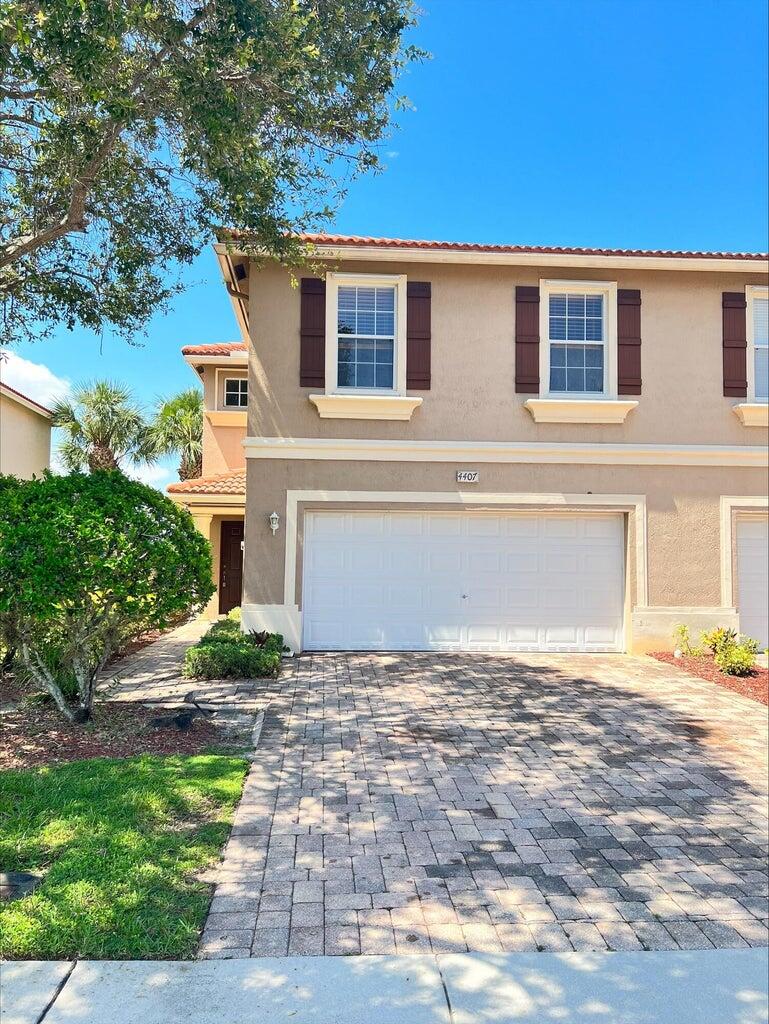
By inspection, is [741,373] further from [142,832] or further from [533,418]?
[142,832]

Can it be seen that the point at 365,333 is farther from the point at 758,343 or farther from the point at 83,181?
the point at 758,343

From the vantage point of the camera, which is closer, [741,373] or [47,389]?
[741,373]

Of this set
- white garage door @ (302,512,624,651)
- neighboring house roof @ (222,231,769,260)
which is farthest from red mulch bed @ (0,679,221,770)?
neighboring house roof @ (222,231,769,260)

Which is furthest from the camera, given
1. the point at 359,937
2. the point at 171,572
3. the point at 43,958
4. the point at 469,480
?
the point at 469,480

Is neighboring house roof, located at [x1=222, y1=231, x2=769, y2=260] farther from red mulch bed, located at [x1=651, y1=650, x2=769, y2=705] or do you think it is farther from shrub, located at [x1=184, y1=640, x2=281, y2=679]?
red mulch bed, located at [x1=651, y1=650, x2=769, y2=705]

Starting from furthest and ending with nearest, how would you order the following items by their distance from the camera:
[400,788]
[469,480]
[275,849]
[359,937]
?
1. [469,480]
2. [400,788]
3. [275,849]
4. [359,937]

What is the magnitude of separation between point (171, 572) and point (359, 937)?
13.1 ft

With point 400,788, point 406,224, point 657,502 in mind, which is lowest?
point 400,788

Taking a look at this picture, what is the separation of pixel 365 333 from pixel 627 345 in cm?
461

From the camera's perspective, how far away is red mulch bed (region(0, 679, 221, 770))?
18.9 ft

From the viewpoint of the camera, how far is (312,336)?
432 inches

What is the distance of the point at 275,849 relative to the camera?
413cm

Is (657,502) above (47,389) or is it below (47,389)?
below

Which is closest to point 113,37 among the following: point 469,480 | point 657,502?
point 469,480
